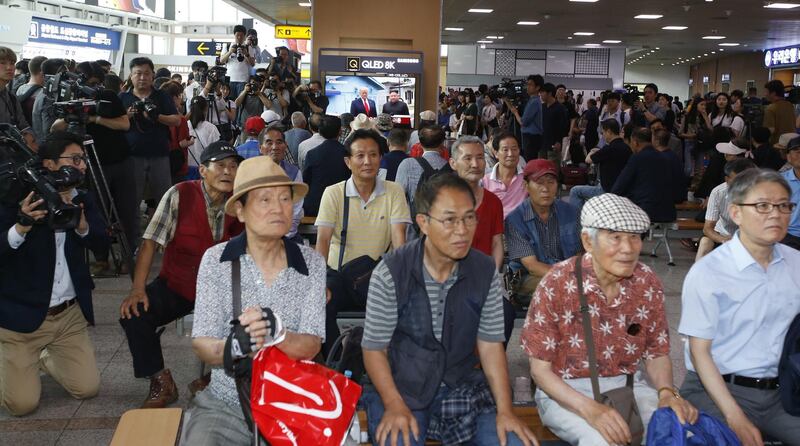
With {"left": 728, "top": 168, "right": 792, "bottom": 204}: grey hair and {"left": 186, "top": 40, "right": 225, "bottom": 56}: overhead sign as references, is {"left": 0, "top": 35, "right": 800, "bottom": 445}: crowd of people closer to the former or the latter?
{"left": 728, "top": 168, "right": 792, "bottom": 204}: grey hair

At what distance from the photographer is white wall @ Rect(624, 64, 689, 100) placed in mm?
41219

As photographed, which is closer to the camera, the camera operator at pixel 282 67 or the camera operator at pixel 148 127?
the camera operator at pixel 148 127

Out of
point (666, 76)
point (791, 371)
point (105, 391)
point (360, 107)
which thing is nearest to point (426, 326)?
point (791, 371)

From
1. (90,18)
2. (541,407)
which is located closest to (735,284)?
(541,407)

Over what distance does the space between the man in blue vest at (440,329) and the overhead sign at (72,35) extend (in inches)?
901

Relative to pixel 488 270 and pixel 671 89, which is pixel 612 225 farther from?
pixel 671 89

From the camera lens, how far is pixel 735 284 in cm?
309

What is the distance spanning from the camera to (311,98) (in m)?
12.2

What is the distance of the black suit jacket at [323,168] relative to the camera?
6.84 metres

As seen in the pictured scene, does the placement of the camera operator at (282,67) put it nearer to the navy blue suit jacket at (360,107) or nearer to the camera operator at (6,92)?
the navy blue suit jacket at (360,107)

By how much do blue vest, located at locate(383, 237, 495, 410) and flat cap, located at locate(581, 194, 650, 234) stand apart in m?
0.43

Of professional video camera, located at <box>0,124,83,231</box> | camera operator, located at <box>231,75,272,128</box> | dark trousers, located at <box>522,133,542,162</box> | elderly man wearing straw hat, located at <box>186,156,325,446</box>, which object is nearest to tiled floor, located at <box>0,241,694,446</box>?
professional video camera, located at <box>0,124,83,231</box>

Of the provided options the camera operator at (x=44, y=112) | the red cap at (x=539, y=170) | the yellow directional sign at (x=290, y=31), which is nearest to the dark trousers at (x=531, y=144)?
the camera operator at (x=44, y=112)

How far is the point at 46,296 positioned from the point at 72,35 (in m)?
26.4
